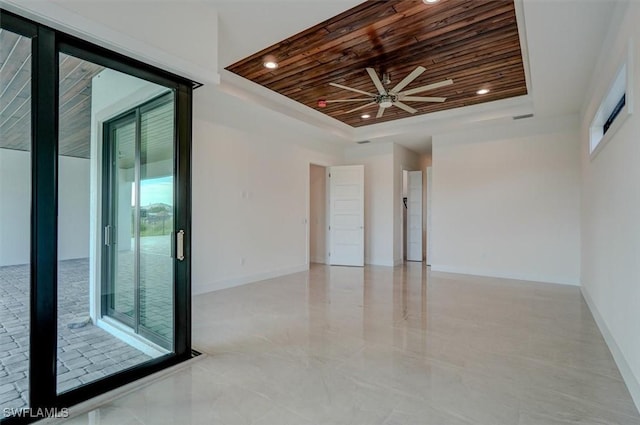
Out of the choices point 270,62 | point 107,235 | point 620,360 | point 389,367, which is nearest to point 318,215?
point 270,62

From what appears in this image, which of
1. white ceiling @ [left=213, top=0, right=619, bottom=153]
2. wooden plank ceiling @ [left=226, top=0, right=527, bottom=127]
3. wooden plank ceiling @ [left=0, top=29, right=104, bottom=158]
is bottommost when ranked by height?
wooden plank ceiling @ [left=0, top=29, right=104, bottom=158]

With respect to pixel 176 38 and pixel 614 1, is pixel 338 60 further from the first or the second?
pixel 614 1

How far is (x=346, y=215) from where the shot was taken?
Result: 296 inches

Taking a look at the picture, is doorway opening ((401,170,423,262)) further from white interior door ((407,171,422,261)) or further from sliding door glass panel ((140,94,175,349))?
sliding door glass panel ((140,94,175,349))

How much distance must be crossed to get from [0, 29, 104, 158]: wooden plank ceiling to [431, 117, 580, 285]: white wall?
6.12 metres

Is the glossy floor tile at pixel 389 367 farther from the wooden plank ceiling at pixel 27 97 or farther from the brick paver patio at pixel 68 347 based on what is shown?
the wooden plank ceiling at pixel 27 97

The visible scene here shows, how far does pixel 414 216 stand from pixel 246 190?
4.77 m

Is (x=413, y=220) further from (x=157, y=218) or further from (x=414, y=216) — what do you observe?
(x=157, y=218)

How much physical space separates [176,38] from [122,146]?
1392 mm

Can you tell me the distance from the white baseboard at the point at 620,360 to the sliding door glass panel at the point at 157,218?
11.4 feet

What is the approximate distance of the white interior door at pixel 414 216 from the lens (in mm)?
8328

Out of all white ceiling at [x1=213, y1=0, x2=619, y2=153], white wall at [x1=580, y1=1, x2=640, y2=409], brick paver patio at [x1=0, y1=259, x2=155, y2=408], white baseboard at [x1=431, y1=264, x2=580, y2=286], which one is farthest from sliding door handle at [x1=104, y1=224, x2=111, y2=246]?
white baseboard at [x1=431, y1=264, x2=580, y2=286]

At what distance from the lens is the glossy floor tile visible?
2006 millimetres

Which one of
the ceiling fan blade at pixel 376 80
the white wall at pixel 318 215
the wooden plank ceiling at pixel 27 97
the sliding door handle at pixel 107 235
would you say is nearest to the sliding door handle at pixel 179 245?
the wooden plank ceiling at pixel 27 97
